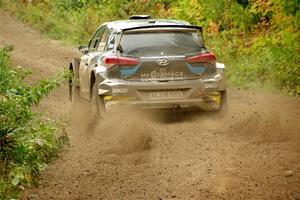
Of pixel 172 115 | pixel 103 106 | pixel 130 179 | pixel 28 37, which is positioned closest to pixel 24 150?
pixel 130 179

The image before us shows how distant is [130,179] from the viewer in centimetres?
757

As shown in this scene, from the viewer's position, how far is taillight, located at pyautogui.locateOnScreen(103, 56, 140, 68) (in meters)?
10.4

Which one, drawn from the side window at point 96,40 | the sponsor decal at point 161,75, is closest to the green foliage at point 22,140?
the sponsor decal at point 161,75

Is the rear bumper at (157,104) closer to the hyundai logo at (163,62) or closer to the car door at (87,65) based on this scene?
the hyundai logo at (163,62)

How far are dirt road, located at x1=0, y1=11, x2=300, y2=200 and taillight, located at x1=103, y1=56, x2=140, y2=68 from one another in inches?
29.8

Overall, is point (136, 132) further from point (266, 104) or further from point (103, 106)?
point (266, 104)

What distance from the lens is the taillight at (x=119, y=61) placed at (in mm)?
10430

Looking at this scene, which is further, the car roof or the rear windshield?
the car roof

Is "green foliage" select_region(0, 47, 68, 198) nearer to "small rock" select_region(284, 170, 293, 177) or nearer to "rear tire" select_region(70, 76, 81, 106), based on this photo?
"small rock" select_region(284, 170, 293, 177)

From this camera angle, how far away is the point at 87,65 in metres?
11.9

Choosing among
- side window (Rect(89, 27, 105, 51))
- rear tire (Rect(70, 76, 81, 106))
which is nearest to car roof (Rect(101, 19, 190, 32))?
side window (Rect(89, 27, 105, 51))

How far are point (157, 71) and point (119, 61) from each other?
583 mm

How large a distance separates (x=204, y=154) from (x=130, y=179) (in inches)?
52.9

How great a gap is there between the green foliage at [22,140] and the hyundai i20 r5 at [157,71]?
1218 mm
